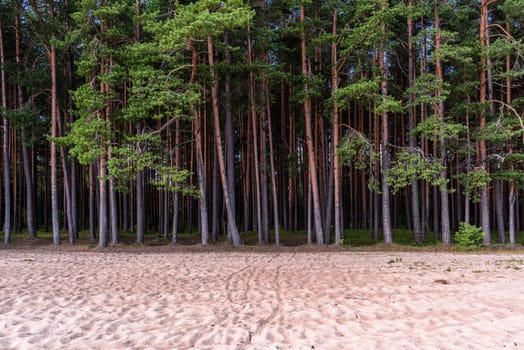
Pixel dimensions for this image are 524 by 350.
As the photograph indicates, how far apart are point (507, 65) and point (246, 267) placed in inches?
674

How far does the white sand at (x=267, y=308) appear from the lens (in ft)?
14.9

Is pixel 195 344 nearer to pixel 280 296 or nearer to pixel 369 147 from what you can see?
pixel 280 296

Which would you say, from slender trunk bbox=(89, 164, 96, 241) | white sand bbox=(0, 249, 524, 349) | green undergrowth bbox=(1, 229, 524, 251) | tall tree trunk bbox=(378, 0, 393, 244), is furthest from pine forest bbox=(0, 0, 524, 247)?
white sand bbox=(0, 249, 524, 349)

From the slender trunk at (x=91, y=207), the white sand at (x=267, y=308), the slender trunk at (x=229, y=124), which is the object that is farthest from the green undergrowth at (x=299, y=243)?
the white sand at (x=267, y=308)

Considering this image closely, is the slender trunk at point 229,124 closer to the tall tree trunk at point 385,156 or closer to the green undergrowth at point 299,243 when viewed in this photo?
the green undergrowth at point 299,243

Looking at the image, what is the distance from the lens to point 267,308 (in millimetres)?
6125

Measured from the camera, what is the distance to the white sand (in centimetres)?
454

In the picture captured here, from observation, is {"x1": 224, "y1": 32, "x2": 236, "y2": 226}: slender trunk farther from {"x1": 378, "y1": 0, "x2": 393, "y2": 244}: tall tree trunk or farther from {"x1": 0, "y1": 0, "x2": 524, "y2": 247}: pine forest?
{"x1": 378, "y1": 0, "x2": 393, "y2": 244}: tall tree trunk

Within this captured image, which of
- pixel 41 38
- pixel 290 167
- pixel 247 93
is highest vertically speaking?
pixel 41 38

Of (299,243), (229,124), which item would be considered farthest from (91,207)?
(299,243)

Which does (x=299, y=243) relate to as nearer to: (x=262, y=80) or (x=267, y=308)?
(x=262, y=80)

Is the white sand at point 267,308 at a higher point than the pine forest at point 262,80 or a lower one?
lower

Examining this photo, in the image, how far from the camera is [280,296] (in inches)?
275

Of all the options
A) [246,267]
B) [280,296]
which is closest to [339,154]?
[246,267]
